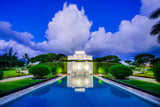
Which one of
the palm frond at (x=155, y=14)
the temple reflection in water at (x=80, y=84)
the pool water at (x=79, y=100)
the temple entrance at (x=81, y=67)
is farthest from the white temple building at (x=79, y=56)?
the pool water at (x=79, y=100)

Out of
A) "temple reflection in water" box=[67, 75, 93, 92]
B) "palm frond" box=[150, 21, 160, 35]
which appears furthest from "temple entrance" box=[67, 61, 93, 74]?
"palm frond" box=[150, 21, 160, 35]

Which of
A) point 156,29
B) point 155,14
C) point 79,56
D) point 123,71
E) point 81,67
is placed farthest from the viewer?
point 79,56

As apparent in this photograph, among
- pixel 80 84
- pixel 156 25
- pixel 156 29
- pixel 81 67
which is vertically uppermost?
pixel 156 25

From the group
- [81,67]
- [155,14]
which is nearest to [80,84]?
[155,14]

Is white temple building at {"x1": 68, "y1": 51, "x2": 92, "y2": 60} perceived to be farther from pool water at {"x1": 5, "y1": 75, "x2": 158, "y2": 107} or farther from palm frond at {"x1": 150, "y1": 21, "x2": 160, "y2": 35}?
pool water at {"x1": 5, "y1": 75, "x2": 158, "y2": 107}

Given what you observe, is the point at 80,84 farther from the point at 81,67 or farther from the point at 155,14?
the point at 81,67

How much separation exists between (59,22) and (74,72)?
40.0 ft

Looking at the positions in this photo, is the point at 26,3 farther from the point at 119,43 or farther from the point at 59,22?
the point at 119,43

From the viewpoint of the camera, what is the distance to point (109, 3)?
70.1 ft

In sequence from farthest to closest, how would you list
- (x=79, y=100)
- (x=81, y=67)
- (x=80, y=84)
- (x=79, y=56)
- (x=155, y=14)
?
(x=79, y=56), (x=81, y=67), (x=80, y=84), (x=155, y=14), (x=79, y=100)

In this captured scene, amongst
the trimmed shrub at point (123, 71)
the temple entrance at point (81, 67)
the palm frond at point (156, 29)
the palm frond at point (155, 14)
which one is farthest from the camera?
the temple entrance at point (81, 67)

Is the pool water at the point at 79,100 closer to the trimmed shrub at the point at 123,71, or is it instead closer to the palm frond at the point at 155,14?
the trimmed shrub at the point at 123,71

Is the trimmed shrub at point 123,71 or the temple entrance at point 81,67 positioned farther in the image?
the temple entrance at point 81,67

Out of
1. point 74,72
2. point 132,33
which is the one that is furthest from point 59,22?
point 132,33
